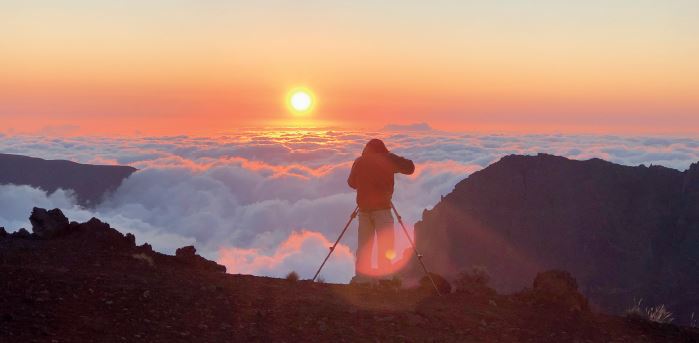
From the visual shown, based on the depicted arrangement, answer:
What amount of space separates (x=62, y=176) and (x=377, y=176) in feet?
381

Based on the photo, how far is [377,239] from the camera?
10.2m

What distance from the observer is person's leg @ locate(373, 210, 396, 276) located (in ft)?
33.1

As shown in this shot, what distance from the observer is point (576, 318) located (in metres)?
8.62

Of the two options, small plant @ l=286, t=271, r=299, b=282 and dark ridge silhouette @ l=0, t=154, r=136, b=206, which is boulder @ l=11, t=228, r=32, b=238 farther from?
dark ridge silhouette @ l=0, t=154, r=136, b=206

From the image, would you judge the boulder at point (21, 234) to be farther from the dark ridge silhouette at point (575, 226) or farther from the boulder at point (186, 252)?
the dark ridge silhouette at point (575, 226)

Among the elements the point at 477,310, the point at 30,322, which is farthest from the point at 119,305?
Answer: the point at 477,310

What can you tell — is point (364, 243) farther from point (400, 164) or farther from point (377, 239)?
point (400, 164)

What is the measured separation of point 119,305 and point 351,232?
92.7m

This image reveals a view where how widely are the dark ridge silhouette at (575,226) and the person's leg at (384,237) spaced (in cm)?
2975

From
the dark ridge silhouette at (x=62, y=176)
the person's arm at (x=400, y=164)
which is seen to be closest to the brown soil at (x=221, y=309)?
the person's arm at (x=400, y=164)

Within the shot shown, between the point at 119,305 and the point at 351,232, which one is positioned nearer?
the point at 119,305

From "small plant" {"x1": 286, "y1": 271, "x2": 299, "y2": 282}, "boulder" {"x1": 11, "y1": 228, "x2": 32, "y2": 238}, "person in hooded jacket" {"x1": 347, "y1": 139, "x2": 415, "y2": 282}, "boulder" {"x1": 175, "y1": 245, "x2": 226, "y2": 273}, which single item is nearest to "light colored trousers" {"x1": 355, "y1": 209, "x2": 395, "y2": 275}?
"person in hooded jacket" {"x1": 347, "y1": 139, "x2": 415, "y2": 282}

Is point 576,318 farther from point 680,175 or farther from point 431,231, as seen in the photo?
point 680,175

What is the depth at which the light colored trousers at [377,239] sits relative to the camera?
33.1ft
